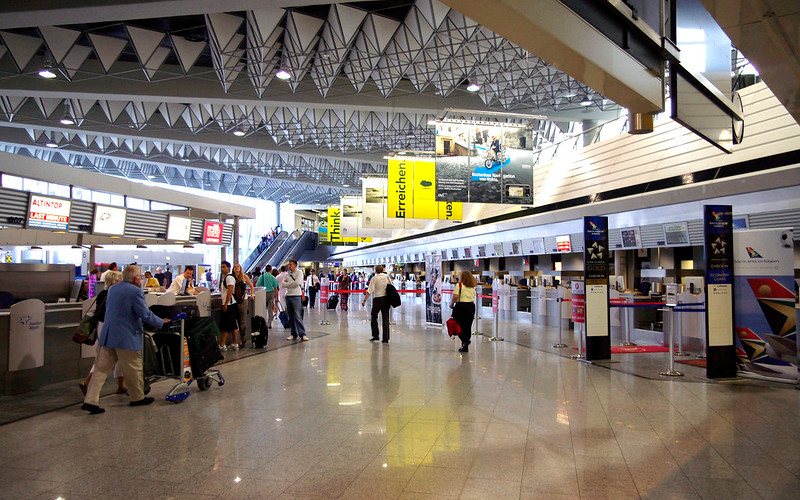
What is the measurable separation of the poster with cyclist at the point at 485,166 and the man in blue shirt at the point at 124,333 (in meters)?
7.92

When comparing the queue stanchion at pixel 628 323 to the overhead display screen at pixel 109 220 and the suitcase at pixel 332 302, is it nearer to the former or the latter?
the overhead display screen at pixel 109 220

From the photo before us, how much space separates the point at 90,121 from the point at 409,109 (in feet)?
41.8

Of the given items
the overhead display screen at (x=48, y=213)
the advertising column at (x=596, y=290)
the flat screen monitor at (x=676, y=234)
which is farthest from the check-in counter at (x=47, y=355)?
the flat screen monitor at (x=676, y=234)

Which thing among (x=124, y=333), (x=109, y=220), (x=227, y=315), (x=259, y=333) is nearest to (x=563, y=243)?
(x=259, y=333)

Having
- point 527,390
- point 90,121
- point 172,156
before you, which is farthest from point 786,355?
point 172,156

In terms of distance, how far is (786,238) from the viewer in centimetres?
759

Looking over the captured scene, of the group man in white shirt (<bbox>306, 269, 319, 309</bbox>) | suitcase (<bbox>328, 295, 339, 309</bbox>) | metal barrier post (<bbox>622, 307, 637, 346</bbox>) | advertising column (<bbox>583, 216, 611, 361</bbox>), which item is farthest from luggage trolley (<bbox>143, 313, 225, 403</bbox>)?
suitcase (<bbox>328, 295, 339, 309</bbox>)

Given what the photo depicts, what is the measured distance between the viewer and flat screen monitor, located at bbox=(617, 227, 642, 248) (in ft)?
44.0

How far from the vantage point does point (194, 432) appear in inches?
197

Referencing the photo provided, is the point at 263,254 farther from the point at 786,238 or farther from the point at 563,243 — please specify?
the point at 786,238

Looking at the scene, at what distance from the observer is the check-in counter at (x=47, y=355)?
6.59 m

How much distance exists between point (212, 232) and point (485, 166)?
29.4 ft

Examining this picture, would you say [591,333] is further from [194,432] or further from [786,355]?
[194,432]

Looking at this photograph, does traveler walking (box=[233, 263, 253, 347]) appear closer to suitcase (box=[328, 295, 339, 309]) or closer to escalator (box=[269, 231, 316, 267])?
suitcase (box=[328, 295, 339, 309])
